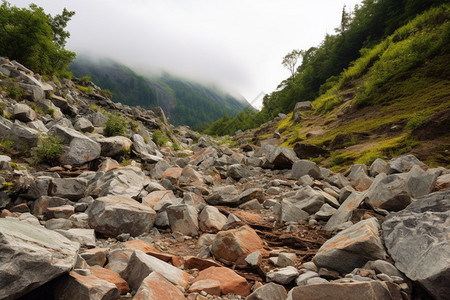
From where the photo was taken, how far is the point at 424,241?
3045 millimetres

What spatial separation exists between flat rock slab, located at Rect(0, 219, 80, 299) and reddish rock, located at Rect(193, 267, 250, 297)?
1.72 metres

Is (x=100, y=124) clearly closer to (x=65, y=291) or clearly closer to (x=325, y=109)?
(x=65, y=291)

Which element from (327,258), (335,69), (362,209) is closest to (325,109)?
(335,69)

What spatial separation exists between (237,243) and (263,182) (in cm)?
658

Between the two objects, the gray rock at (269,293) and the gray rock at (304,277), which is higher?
the gray rock at (304,277)

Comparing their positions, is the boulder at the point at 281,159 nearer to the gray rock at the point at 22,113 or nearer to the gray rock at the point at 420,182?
the gray rock at the point at 420,182

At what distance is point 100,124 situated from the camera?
1530 cm

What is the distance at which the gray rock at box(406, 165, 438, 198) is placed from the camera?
17.0ft

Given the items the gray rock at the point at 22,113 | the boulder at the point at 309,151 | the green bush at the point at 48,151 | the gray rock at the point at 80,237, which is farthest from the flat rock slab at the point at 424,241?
the gray rock at the point at 22,113

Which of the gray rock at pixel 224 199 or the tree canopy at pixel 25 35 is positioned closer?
the gray rock at pixel 224 199

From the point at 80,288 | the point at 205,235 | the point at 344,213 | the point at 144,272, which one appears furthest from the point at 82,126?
the point at 344,213

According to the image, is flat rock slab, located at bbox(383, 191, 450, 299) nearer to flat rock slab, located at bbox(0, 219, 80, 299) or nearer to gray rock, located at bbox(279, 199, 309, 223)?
gray rock, located at bbox(279, 199, 309, 223)

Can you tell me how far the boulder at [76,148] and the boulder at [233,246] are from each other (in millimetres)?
7053

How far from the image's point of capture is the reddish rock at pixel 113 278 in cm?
294
